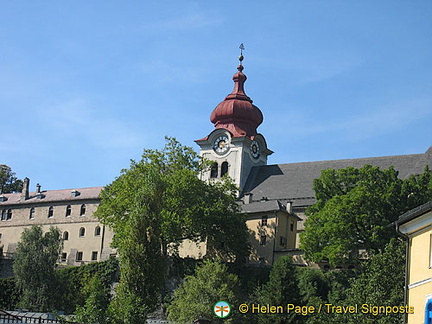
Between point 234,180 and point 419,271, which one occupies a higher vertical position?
point 234,180

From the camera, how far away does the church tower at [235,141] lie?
8525 centimetres

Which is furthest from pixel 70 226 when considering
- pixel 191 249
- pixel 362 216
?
pixel 362 216

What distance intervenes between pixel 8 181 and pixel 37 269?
1661 inches

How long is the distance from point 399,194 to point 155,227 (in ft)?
57.5

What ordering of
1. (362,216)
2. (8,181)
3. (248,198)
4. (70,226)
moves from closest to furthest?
(362,216), (248,198), (70,226), (8,181)

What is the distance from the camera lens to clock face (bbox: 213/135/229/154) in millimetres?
86562

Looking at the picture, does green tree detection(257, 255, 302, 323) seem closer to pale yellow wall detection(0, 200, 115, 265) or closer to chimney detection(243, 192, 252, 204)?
chimney detection(243, 192, 252, 204)

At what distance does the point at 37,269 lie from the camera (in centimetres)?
6594

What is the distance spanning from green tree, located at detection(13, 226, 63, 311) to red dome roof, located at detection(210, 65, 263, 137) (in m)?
26.3

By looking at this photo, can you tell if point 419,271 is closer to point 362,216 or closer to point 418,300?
point 418,300

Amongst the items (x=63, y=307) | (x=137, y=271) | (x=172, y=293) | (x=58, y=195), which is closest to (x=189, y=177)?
(x=172, y=293)

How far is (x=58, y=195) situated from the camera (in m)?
89.2

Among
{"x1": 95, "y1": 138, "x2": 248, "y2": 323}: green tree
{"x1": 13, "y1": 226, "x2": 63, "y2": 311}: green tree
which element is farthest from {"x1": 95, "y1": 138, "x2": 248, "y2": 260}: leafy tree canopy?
{"x1": 13, "y1": 226, "x2": 63, "y2": 311}: green tree

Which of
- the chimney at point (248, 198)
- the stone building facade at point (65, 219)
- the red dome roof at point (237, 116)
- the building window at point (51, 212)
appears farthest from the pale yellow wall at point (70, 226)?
the red dome roof at point (237, 116)
